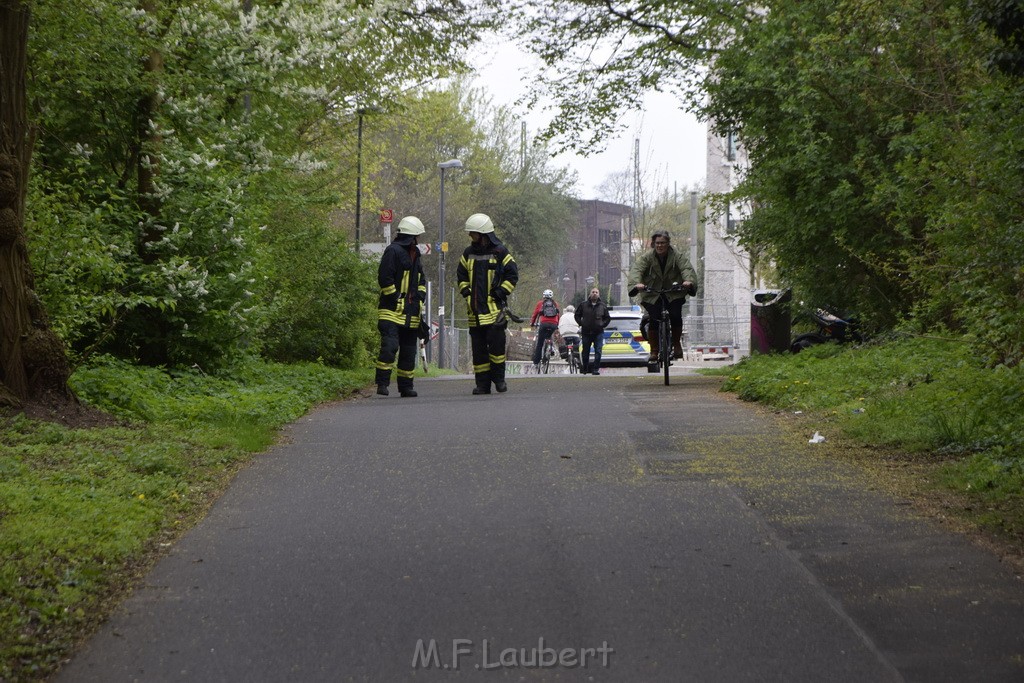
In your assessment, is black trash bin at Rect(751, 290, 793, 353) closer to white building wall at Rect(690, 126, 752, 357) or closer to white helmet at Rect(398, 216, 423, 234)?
white helmet at Rect(398, 216, 423, 234)

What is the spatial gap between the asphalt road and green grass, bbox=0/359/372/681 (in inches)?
7.1

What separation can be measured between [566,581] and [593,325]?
2075 cm

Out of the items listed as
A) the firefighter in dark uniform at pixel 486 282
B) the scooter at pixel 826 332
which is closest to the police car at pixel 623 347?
the scooter at pixel 826 332

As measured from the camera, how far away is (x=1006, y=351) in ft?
37.7

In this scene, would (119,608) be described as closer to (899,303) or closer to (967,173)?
(967,173)

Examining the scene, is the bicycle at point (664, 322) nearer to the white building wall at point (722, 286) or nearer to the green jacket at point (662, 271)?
the green jacket at point (662, 271)

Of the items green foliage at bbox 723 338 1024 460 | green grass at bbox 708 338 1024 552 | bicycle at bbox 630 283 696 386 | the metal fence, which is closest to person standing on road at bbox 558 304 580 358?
the metal fence

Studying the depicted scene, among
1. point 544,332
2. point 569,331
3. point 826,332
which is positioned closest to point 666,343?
point 826,332

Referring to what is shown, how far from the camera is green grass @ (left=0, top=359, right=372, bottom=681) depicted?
524 cm

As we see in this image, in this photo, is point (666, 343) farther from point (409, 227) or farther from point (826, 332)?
point (826, 332)

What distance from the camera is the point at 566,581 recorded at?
5.75 metres

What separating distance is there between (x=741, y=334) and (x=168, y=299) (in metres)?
40.5

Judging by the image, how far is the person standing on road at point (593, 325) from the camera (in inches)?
1040

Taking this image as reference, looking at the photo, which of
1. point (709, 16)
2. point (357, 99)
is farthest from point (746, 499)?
point (357, 99)
